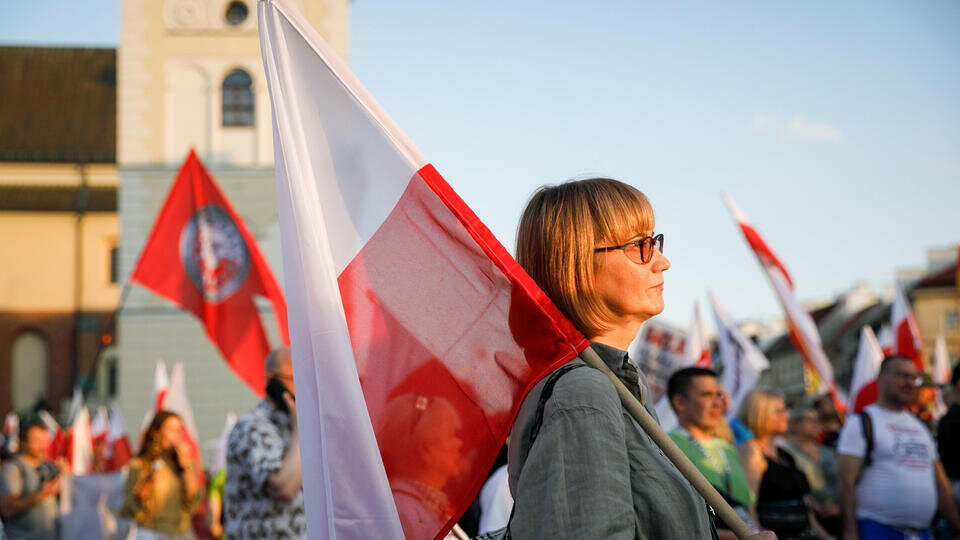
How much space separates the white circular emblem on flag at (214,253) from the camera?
333 inches

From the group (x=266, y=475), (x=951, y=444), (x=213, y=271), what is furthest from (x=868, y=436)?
(x=213, y=271)

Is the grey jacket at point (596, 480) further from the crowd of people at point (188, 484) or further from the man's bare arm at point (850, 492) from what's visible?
Result: the man's bare arm at point (850, 492)

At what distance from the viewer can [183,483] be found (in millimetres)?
7641

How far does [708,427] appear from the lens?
5816 mm

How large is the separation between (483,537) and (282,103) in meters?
1.13

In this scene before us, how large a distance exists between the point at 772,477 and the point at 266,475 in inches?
123

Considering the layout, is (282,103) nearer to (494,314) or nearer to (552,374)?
(494,314)

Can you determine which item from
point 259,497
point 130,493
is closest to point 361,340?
point 259,497

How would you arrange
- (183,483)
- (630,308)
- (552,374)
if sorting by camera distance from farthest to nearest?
(183,483)
(630,308)
(552,374)

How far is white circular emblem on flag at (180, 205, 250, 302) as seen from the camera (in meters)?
8.46

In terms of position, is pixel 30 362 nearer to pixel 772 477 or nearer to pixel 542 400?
pixel 772 477

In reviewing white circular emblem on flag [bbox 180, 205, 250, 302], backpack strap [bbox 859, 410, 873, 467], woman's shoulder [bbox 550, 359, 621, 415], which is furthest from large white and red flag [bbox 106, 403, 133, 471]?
woman's shoulder [bbox 550, 359, 621, 415]

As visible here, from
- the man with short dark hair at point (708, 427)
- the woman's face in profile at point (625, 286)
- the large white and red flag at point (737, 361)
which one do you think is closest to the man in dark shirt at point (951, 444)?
the man with short dark hair at point (708, 427)

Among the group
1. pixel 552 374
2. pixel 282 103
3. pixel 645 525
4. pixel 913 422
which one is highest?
pixel 282 103
